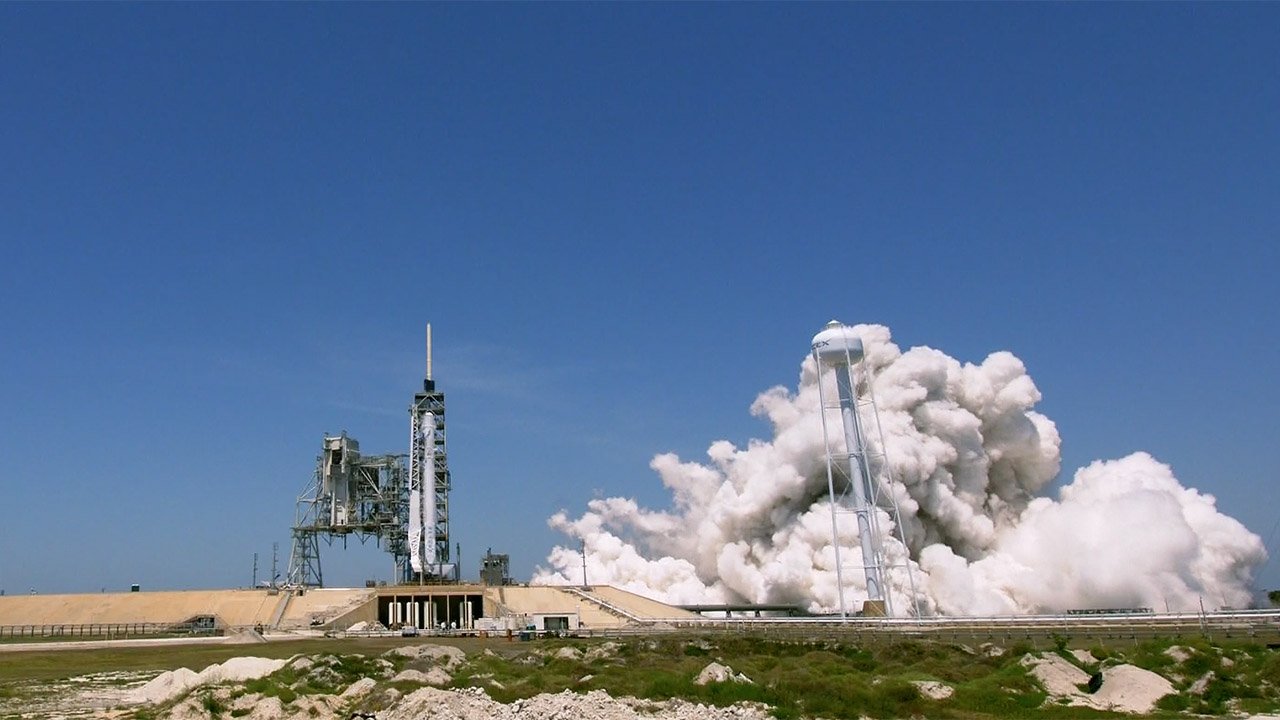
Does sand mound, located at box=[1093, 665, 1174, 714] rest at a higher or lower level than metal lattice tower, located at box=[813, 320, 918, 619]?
lower

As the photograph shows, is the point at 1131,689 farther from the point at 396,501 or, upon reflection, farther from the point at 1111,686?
the point at 396,501

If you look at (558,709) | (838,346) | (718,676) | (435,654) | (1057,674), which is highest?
(838,346)

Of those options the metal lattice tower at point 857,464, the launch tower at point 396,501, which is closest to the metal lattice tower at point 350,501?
the launch tower at point 396,501

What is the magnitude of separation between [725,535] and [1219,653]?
55821mm

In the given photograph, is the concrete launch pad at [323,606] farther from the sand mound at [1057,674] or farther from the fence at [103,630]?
the sand mound at [1057,674]

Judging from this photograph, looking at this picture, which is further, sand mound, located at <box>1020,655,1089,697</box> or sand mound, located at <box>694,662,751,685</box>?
sand mound, located at <box>694,662,751,685</box>

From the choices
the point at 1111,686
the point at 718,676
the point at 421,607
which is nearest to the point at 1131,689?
the point at 1111,686

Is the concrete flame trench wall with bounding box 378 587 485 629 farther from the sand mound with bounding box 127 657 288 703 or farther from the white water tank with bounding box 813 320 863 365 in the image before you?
the sand mound with bounding box 127 657 288 703

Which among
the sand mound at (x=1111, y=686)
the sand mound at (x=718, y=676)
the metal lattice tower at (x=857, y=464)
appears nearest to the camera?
the sand mound at (x=1111, y=686)

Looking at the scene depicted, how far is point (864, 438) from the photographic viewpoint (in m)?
71.4

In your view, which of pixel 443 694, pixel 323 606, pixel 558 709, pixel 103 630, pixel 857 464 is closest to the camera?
pixel 558 709

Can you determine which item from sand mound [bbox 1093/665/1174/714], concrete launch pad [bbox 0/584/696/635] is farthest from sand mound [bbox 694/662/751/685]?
concrete launch pad [bbox 0/584/696/635]

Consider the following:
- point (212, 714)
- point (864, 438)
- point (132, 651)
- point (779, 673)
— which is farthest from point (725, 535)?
point (212, 714)

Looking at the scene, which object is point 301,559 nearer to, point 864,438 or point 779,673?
point 864,438
